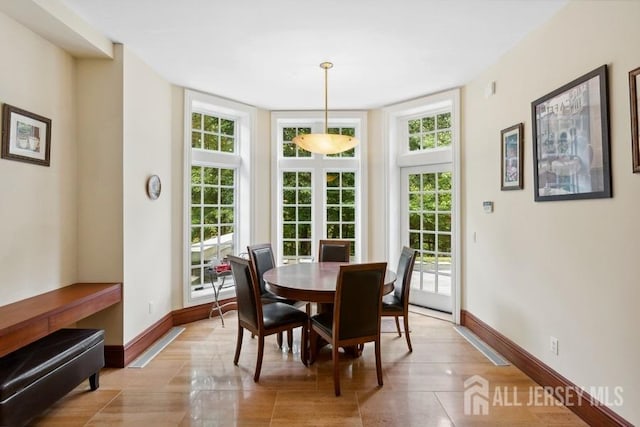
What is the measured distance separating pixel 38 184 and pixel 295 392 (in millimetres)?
2478

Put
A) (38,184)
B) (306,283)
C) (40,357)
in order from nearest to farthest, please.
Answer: (40,357) < (38,184) < (306,283)

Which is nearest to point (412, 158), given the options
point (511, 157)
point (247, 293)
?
point (511, 157)

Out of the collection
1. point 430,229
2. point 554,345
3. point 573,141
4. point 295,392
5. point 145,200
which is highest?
point 573,141

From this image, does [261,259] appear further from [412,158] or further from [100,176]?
[412,158]

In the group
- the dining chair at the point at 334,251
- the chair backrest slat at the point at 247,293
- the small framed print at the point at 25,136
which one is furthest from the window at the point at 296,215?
the small framed print at the point at 25,136

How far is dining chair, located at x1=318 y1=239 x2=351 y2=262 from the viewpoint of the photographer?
3951mm

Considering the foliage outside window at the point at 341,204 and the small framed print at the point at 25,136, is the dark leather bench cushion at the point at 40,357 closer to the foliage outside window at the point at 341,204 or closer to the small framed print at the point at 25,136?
the small framed print at the point at 25,136

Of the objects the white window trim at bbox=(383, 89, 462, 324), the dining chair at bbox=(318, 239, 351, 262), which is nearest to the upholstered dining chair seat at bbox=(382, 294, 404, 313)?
the dining chair at bbox=(318, 239, 351, 262)

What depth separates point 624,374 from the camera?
1.83 m

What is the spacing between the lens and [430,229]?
167 inches

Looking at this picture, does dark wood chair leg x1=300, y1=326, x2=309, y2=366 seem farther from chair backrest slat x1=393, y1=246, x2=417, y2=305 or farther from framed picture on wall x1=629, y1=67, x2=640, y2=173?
framed picture on wall x1=629, y1=67, x2=640, y2=173

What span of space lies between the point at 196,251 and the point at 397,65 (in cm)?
310

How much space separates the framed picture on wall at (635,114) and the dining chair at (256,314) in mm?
2403

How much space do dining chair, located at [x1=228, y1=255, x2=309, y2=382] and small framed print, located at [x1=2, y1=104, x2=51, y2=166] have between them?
5.31 feet
